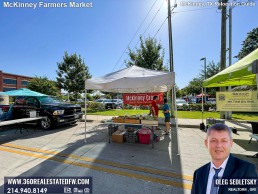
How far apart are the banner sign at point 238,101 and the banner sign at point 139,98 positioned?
4.24 metres

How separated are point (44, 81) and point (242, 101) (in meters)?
28.6

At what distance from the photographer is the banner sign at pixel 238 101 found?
22.1 feet

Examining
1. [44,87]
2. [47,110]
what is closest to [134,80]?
[47,110]

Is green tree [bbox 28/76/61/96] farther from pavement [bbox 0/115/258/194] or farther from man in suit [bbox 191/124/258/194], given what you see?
man in suit [bbox 191/124/258/194]

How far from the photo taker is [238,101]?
23.4ft

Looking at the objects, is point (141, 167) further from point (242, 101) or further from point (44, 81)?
point (44, 81)

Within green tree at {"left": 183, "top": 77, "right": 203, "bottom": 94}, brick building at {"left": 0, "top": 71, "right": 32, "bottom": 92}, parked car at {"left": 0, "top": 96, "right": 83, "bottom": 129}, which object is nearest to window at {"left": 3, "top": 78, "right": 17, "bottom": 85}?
brick building at {"left": 0, "top": 71, "right": 32, "bottom": 92}

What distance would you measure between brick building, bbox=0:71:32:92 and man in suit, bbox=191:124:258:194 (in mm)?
64879

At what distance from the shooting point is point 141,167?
13.9 ft

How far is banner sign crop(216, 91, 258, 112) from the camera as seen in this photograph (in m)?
6.74

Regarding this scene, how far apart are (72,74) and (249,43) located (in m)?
34.1

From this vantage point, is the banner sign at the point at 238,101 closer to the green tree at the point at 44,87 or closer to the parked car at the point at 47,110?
the parked car at the point at 47,110

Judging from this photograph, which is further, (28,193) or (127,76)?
(127,76)

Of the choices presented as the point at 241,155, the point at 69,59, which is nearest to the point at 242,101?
the point at 241,155
